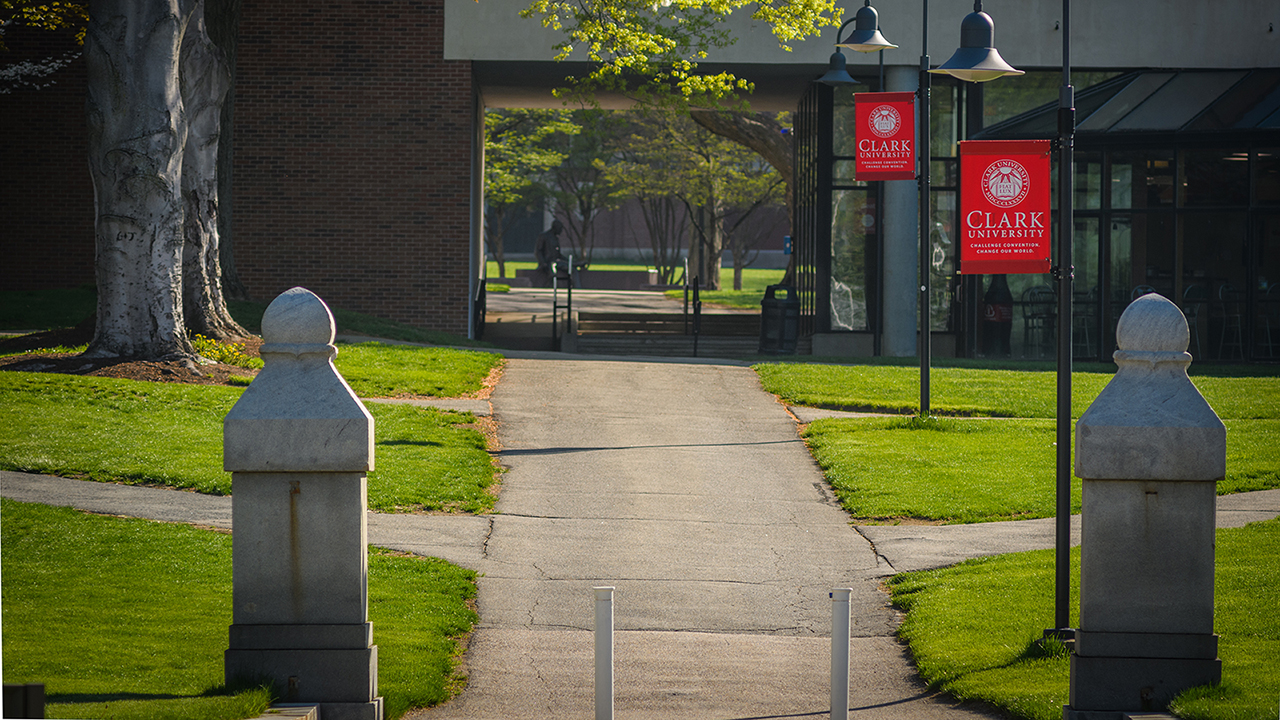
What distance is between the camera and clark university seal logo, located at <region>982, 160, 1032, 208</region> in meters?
11.0

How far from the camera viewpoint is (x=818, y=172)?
24.0m

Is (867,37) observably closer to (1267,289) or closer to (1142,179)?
(1142,179)

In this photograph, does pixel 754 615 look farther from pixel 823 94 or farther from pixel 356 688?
pixel 823 94

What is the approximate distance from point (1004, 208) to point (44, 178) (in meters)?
18.9

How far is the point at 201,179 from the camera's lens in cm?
1630

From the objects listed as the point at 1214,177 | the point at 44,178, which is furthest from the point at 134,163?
the point at 1214,177

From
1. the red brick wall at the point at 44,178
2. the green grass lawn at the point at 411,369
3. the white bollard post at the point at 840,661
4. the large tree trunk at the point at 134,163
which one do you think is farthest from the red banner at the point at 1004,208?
the red brick wall at the point at 44,178

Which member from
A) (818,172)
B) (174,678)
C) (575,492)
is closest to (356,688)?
(174,678)

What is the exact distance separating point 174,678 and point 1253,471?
986cm

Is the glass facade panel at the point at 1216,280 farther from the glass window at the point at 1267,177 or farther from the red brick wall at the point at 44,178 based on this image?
the red brick wall at the point at 44,178

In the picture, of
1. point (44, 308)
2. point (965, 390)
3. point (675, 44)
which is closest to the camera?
point (965, 390)

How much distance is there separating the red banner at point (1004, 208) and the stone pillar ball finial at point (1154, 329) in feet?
17.2

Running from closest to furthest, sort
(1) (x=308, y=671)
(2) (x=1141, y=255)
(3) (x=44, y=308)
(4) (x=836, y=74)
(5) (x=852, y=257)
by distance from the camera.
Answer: (1) (x=308, y=671)
(4) (x=836, y=74)
(3) (x=44, y=308)
(2) (x=1141, y=255)
(5) (x=852, y=257)

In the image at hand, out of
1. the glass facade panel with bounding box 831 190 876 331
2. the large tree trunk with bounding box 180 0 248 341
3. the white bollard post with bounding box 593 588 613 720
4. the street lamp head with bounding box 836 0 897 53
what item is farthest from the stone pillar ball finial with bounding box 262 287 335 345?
the glass facade panel with bounding box 831 190 876 331
